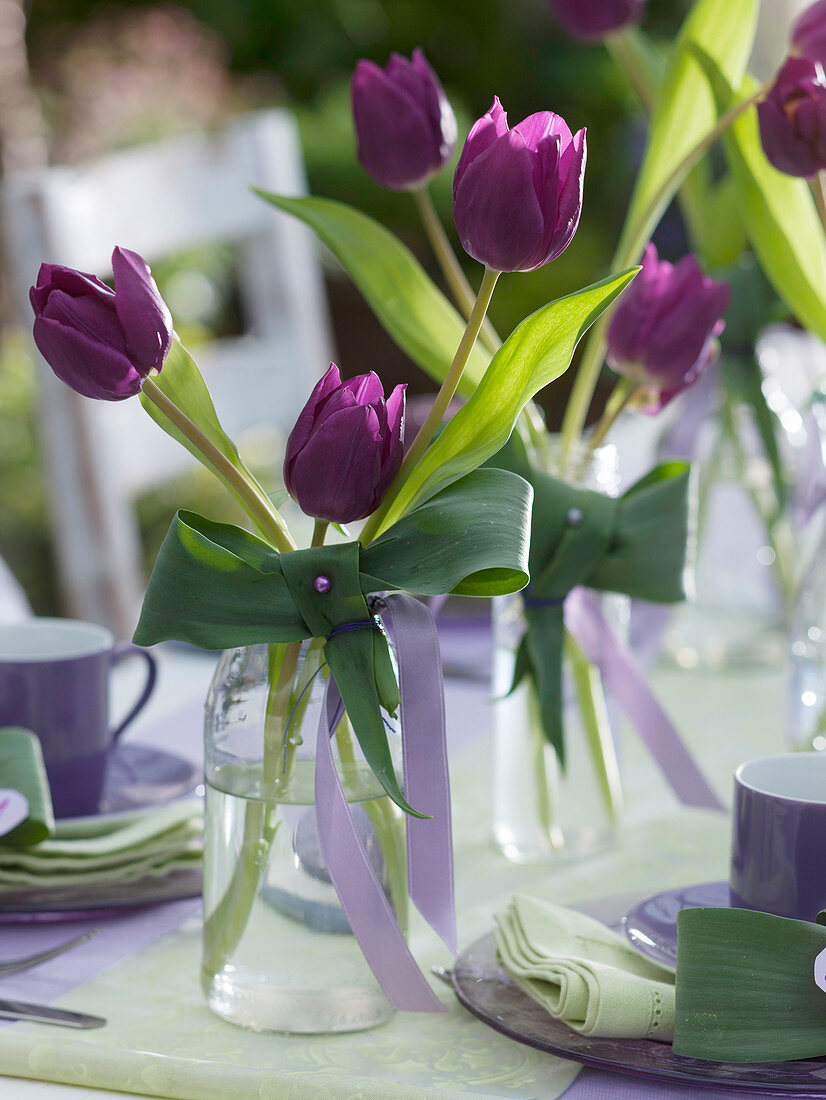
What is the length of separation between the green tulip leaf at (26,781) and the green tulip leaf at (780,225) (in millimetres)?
473

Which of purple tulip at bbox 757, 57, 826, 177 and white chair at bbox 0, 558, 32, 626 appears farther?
white chair at bbox 0, 558, 32, 626

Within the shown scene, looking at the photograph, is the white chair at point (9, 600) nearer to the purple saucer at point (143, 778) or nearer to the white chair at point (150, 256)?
the white chair at point (150, 256)

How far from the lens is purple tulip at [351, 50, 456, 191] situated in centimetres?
64

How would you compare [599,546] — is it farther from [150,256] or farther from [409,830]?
[150,256]

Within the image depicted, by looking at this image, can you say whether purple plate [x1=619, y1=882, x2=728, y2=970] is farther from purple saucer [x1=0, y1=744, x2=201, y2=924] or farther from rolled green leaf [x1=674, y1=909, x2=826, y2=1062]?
purple saucer [x1=0, y1=744, x2=201, y2=924]

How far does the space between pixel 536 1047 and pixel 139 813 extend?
0.26 m

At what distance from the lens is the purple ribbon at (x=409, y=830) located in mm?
510

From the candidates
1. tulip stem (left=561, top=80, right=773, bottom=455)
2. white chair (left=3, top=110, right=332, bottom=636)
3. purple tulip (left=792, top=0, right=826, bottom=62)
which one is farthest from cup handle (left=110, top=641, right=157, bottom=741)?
white chair (left=3, top=110, right=332, bottom=636)

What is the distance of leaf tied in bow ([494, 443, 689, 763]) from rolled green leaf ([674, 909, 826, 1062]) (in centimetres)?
20

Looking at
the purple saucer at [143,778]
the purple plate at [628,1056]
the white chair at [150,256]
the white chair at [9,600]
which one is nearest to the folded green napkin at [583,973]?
the purple plate at [628,1056]

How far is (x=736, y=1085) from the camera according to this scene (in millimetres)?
469

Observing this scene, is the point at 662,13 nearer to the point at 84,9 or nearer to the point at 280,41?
the point at 280,41

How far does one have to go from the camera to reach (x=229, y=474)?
0.51m

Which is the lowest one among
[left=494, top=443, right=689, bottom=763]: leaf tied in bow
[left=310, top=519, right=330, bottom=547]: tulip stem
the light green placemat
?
the light green placemat
